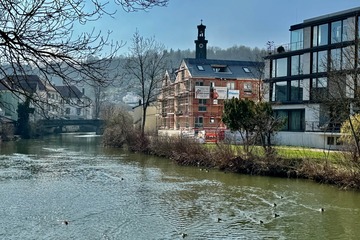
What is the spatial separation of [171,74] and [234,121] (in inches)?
1712

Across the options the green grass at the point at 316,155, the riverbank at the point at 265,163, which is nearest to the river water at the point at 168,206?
the riverbank at the point at 265,163

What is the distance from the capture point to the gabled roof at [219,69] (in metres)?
61.2

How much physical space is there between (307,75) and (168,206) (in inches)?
1085

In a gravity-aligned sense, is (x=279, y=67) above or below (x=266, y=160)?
above

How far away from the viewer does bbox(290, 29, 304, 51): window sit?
42156mm

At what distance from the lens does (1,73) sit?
6227mm

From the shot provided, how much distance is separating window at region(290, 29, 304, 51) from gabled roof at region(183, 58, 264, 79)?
17397 millimetres

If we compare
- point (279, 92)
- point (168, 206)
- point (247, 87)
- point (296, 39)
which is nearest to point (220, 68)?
point (247, 87)

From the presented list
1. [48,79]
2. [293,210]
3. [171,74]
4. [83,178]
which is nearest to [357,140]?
[293,210]

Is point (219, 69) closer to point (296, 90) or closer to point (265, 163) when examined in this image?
point (296, 90)

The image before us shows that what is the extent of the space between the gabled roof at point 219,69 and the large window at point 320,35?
20.3m

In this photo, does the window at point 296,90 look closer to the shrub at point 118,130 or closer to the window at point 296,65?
the window at point 296,65

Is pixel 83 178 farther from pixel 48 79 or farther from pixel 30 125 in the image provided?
pixel 30 125

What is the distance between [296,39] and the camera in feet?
140
